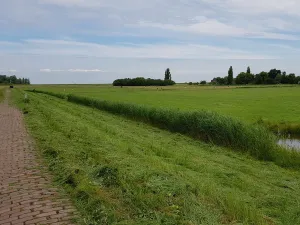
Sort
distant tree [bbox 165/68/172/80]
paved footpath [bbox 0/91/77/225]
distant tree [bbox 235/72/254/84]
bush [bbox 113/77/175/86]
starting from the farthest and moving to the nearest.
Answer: distant tree [bbox 165/68/172/80] < bush [bbox 113/77/175/86] < distant tree [bbox 235/72/254/84] < paved footpath [bbox 0/91/77/225]

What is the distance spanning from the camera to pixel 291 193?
27.2ft

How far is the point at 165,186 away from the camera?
653 cm

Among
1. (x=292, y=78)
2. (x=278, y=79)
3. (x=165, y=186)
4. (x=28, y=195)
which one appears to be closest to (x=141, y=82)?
(x=278, y=79)

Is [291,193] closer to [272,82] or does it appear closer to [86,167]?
[86,167]

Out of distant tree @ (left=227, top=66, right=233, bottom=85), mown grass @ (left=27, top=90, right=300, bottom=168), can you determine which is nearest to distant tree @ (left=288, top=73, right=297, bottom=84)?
distant tree @ (left=227, top=66, right=233, bottom=85)

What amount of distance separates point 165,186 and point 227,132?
30.5 ft

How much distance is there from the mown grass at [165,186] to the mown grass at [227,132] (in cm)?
96

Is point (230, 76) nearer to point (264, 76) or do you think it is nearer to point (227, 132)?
point (264, 76)

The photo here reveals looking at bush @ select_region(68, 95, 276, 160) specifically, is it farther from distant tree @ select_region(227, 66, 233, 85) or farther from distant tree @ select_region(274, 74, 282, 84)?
distant tree @ select_region(274, 74, 282, 84)

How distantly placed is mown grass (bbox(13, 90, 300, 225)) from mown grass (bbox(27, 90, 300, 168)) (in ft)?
3.16

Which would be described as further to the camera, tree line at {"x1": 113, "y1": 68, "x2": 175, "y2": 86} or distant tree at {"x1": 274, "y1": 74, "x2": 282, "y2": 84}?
tree line at {"x1": 113, "y1": 68, "x2": 175, "y2": 86}

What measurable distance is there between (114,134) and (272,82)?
13709 centimetres

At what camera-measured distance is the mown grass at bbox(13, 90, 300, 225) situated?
529 centimetres

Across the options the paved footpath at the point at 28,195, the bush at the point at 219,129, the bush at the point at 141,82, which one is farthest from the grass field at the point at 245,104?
the bush at the point at 141,82
